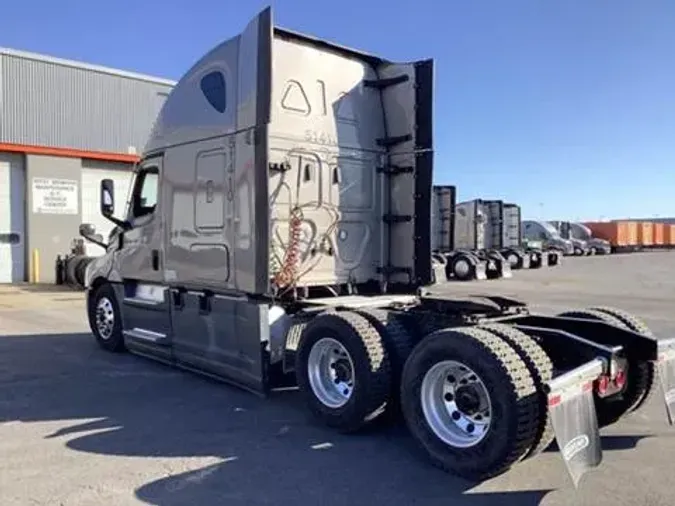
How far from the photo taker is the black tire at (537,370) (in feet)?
13.8

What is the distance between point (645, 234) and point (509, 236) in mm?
34021

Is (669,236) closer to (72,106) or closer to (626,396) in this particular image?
(72,106)

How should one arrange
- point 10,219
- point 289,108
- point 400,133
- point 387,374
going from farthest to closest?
1. point 10,219
2. point 400,133
3. point 289,108
4. point 387,374

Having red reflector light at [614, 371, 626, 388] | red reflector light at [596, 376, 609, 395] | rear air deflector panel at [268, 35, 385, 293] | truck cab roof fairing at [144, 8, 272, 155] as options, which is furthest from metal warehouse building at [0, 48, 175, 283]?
red reflector light at [596, 376, 609, 395]

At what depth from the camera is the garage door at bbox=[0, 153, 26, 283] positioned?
19922mm

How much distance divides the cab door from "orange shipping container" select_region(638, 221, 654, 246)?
56076 mm

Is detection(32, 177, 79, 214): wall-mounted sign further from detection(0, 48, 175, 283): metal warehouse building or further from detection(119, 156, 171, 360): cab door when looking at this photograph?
detection(119, 156, 171, 360): cab door

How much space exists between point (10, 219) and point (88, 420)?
16.5 m

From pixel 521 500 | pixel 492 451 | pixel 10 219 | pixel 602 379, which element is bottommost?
pixel 521 500

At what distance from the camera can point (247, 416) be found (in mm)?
5906

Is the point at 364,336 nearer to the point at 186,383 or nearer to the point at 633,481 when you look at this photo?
the point at 633,481

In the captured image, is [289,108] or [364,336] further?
[289,108]

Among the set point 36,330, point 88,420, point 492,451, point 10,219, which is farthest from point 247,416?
point 10,219

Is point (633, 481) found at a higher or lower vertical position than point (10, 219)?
lower
